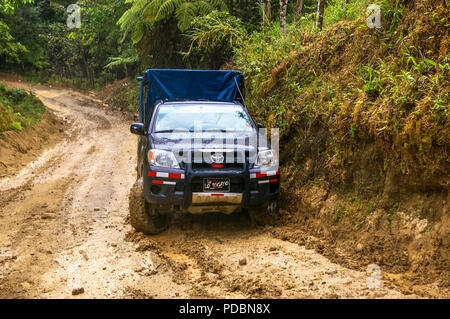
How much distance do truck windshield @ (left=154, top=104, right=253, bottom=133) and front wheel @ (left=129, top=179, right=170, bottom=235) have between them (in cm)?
105

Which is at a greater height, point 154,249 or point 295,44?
point 295,44

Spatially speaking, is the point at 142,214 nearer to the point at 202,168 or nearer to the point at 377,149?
the point at 202,168

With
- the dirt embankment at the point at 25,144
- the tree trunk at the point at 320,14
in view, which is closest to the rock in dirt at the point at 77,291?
the tree trunk at the point at 320,14

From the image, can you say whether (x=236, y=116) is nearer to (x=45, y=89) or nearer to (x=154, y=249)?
(x=154, y=249)

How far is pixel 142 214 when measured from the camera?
21.5ft

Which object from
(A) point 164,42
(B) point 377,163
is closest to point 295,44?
(B) point 377,163

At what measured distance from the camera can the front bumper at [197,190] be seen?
6.16 metres

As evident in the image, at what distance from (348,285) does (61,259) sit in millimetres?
3299

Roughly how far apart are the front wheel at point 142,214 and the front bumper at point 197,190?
0.24 meters

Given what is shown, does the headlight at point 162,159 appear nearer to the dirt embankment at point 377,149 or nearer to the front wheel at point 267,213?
the front wheel at point 267,213

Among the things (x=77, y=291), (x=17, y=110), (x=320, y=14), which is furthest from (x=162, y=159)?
(x=17, y=110)

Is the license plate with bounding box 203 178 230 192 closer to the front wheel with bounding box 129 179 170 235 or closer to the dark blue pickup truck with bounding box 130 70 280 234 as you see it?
the dark blue pickup truck with bounding box 130 70 280 234

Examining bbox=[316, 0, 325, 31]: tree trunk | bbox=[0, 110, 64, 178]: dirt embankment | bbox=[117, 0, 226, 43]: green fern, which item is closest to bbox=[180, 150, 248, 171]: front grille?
bbox=[316, 0, 325, 31]: tree trunk

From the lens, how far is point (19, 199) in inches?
357
